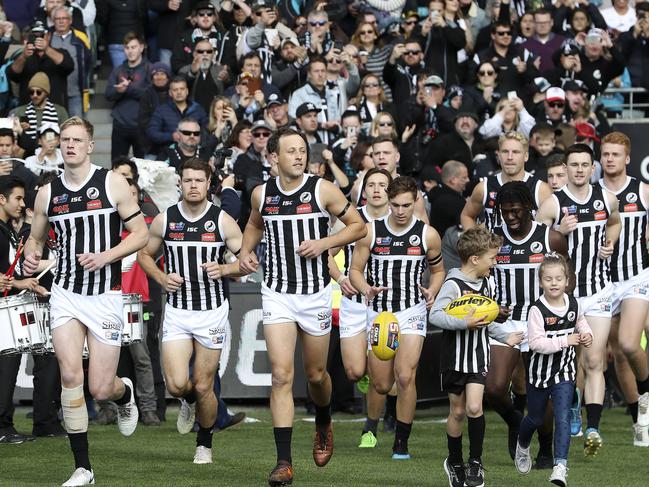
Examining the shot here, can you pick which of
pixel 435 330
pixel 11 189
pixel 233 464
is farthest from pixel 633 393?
pixel 11 189

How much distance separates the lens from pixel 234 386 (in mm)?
14734

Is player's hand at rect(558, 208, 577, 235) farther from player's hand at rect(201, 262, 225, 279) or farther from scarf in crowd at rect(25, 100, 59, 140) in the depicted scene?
scarf in crowd at rect(25, 100, 59, 140)

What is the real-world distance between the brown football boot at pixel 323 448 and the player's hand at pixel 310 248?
1.43 metres

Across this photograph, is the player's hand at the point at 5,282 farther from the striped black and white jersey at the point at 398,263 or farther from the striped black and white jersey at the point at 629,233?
the striped black and white jersey at the point at 629,233

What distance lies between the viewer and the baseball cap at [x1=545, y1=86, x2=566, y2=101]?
1727cm

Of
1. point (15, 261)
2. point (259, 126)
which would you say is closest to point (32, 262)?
point (15, 261)

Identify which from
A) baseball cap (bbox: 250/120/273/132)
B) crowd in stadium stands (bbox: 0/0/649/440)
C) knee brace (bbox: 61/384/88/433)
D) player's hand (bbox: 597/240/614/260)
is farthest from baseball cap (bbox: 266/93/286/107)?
knee brace (bbox: 61/384/88/433)

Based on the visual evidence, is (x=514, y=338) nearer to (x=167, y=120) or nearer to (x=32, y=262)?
(x=32, y=262)

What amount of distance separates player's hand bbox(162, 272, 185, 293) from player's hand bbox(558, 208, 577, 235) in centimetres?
315

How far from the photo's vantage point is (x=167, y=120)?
17188mm

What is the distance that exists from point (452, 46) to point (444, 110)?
77.5 inches

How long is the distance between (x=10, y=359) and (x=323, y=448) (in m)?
3.45

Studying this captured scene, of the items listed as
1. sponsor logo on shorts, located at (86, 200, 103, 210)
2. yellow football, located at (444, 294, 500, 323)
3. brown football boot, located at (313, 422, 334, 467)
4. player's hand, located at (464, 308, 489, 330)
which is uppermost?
sponsor logo on shorts, located at (86, 200, 103, 210)

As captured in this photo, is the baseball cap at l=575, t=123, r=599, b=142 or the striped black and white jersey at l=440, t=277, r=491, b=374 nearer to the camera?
the striped black and white jersey at l=440, t=277, r=491, b=374
